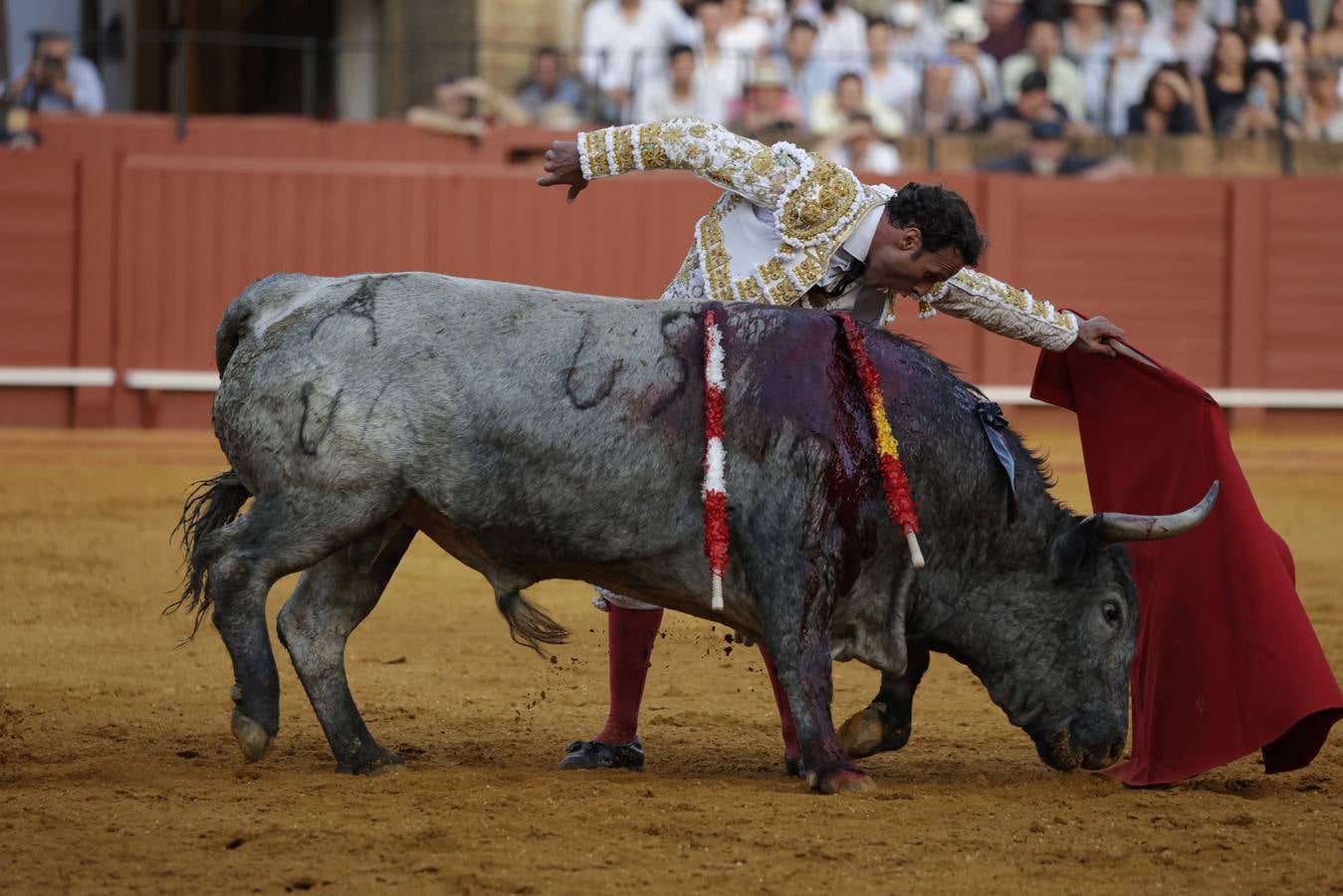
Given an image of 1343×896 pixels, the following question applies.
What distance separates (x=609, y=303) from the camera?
377cm

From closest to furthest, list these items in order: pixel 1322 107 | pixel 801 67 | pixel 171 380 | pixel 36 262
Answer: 1. pixel 36 262
2. pixel 171 380
3. pixel 801 67
4. pixel 1322 107

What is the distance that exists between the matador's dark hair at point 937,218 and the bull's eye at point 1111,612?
0.78 m

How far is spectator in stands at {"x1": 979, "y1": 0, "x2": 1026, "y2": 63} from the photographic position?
11.1 m

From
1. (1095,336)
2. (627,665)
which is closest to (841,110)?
(1095,336)

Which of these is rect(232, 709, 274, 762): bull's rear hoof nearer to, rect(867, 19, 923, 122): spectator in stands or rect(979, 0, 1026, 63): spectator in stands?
rect(867, 19, 923, 122): spectator in stands

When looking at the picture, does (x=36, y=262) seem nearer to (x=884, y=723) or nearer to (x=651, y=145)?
(x=651, y=145)

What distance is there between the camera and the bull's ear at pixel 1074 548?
3.77m

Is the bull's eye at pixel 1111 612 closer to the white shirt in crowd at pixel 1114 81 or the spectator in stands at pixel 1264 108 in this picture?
the white shirt in crowd at pixel 1114 81

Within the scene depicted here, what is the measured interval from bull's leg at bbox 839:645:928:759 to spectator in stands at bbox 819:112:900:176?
6522mm

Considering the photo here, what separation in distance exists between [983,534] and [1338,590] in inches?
120

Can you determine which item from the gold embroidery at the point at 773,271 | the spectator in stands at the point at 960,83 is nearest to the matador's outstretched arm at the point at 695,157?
the gold embroidery at the point at 773,271

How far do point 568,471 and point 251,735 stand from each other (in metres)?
0.79

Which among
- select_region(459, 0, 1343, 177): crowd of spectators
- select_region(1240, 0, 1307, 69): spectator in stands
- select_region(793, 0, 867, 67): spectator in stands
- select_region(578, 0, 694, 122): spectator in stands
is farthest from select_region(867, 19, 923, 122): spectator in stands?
select_region(1240, 0, 1307, 69): spectator in stands

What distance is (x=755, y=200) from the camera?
149 inches
